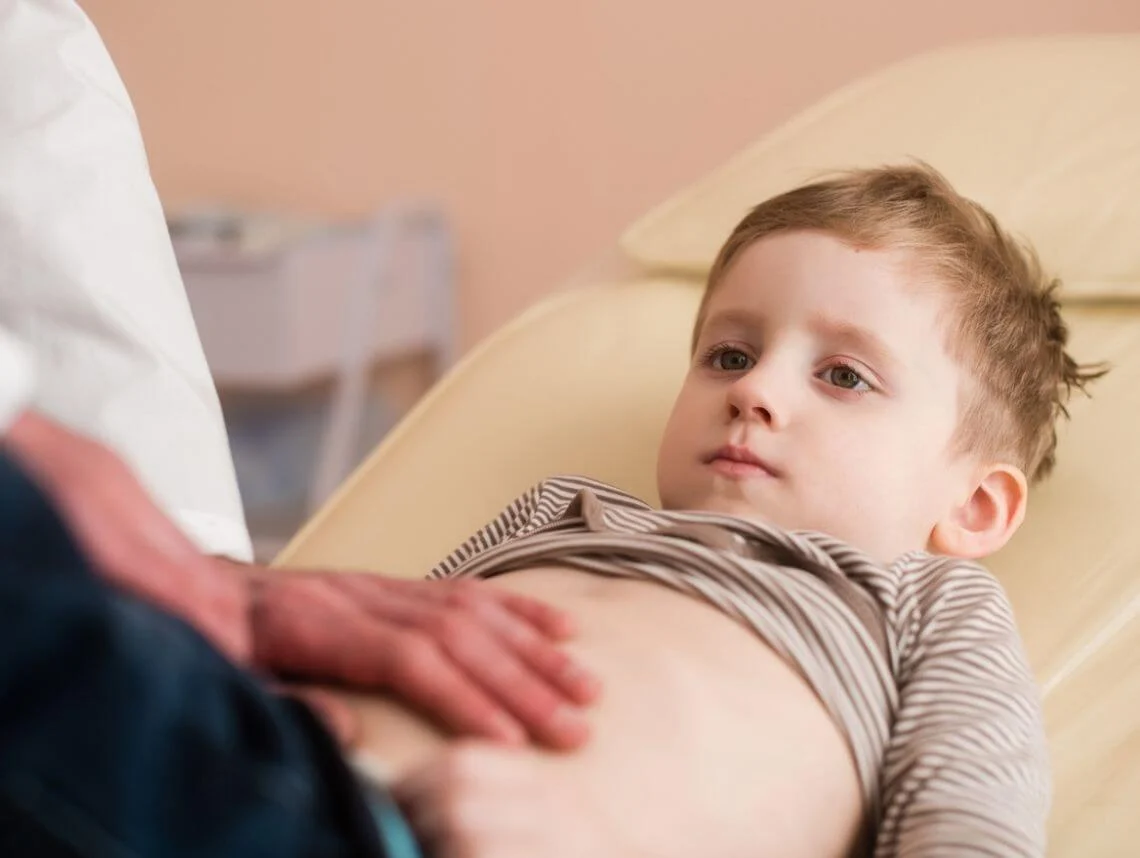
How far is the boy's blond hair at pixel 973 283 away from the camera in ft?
3.86

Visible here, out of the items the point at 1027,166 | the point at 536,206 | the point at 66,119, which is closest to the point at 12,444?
the point at 66,119

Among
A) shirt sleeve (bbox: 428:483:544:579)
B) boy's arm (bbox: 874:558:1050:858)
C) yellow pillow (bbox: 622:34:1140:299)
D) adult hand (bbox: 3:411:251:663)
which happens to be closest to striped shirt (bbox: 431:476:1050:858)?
boy's arm (bbox: 874:558:1050:858)

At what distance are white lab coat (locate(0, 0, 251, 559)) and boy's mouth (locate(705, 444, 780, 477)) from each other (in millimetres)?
348

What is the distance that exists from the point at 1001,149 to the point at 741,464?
62 centimetres

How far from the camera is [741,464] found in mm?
1093

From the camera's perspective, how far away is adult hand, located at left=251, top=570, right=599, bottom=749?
2.52 ft

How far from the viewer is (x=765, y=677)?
910mm

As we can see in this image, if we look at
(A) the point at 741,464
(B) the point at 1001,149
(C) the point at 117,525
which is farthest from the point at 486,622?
(B) the point at 1001,149

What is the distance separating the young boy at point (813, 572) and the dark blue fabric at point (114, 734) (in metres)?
0.13

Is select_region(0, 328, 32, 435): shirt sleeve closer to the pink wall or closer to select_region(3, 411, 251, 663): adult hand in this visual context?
select_region(3, 411, 251, 663): adult hand

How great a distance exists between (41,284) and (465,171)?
196 centimetres

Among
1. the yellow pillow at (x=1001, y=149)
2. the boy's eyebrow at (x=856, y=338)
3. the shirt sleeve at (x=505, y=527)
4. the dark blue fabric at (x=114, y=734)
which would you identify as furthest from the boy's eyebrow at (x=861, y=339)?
the dark blue fabric at (x=114, y=734)

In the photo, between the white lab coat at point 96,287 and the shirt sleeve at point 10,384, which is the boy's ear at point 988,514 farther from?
the shirt sleeve at point 10,384

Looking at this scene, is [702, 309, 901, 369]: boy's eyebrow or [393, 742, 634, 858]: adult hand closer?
[393, 742, 634, 858]: adult hand
